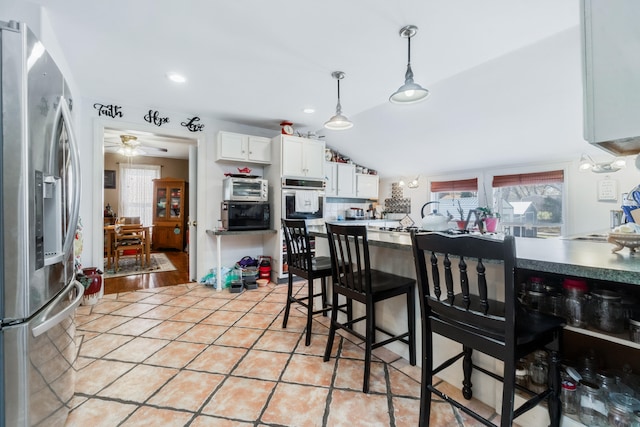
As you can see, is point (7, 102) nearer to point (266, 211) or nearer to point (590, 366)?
point (590, 366)

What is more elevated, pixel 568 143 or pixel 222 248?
pixel 568 143

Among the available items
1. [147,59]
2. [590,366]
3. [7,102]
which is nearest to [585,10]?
[590,366]

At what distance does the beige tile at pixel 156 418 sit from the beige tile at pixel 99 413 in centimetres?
5

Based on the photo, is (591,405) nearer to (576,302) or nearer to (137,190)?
(576,302)

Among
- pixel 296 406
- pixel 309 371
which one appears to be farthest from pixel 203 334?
pixel 296 406

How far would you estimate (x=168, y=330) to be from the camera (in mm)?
2490

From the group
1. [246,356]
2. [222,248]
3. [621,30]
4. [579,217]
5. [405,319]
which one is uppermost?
[621,30]

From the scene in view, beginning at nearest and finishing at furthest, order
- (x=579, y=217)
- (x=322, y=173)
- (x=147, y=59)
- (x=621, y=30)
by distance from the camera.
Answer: (x=621, y=30)
(x=147, y=59)
(x=579, y=217)
(x=322, y=173)

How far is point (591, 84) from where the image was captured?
992 millimetres

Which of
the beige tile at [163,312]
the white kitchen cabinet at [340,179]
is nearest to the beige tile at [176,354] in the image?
the beige tile at [163,312]

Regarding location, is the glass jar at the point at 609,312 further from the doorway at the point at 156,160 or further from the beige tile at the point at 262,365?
the doorway at the point at 156,160

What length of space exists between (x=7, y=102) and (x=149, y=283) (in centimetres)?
360

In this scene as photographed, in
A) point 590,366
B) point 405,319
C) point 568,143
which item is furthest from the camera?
point 568,143

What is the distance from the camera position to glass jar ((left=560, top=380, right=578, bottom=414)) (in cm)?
116
